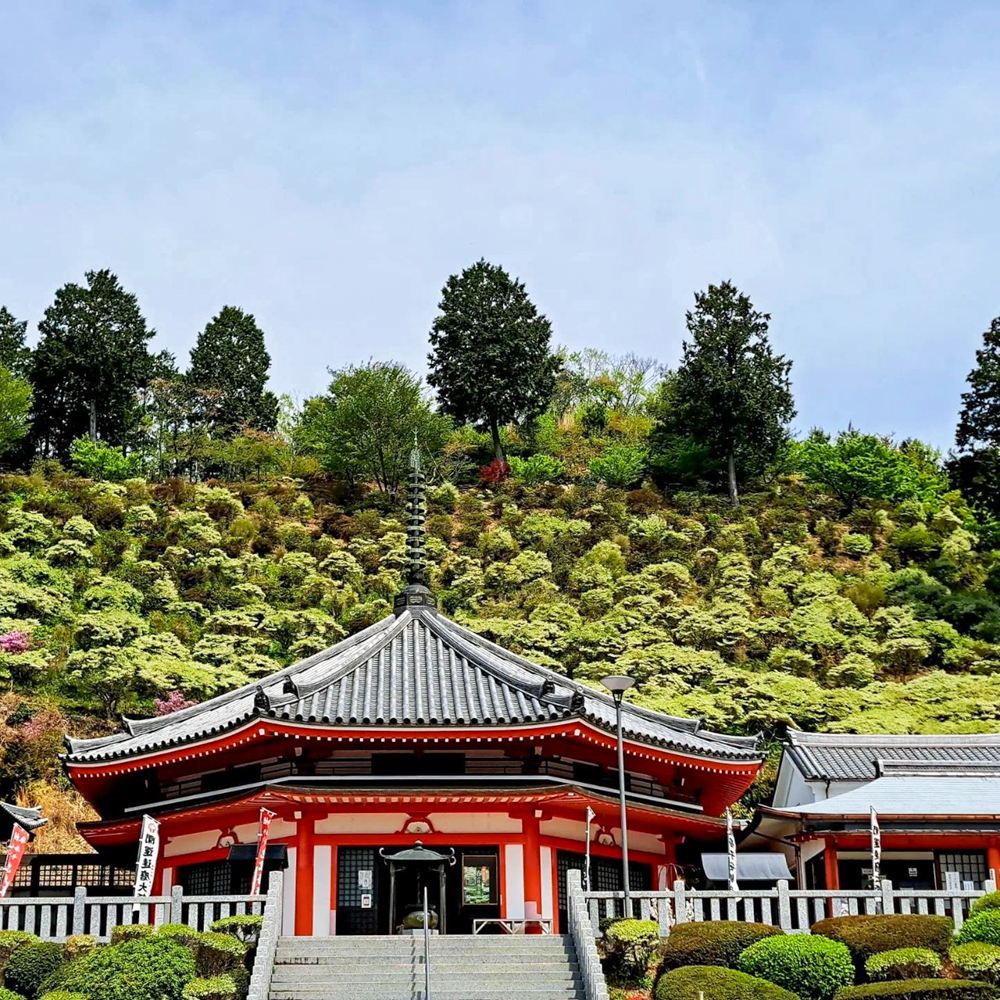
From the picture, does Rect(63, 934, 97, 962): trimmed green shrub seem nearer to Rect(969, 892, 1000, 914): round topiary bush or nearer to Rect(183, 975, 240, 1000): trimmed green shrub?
Rect(183, 975, 240, 1000): trimmed green shrub

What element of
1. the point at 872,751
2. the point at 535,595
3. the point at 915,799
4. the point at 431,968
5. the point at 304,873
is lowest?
the point at 431,968

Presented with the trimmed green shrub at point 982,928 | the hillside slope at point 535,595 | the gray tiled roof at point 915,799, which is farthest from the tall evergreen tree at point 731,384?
the trimmed green shrub at point 982,928

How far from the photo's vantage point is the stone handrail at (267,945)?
19.9 m

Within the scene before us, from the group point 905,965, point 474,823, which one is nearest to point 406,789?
point 474,823

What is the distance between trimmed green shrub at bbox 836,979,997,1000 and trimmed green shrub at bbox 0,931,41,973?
12.0 m

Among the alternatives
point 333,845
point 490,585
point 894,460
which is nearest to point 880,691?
point 490,585

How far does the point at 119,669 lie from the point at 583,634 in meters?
18.2

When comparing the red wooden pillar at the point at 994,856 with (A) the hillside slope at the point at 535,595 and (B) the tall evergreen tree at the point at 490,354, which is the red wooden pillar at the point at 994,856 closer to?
(A) the hillside slope at the point at 535,595

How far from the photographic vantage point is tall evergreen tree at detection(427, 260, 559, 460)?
75.4m

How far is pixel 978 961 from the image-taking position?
19.8 meters

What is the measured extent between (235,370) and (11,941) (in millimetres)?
62052

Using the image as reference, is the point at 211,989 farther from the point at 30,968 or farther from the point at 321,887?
the point at 321,887

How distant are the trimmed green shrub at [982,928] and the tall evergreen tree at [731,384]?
49.8 meters

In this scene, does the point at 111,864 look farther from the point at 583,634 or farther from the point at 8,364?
the point at 8,364
